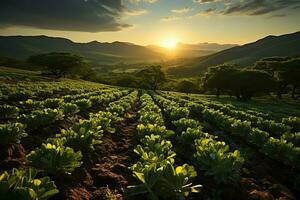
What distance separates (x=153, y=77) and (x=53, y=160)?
Result: 86.5 metres

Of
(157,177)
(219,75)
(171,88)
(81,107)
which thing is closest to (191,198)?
(157,177)

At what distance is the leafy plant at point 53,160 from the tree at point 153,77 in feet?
280

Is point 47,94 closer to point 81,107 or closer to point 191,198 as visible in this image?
point 81,107

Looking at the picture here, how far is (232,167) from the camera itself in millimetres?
6891

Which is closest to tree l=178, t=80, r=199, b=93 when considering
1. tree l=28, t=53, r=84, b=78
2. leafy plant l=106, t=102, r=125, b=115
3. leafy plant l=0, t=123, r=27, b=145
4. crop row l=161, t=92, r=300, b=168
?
tree l=28, t=53, r=84, b=78

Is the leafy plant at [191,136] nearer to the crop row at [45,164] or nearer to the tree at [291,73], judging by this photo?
the crop row at [45,164]

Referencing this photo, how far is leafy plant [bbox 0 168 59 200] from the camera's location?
397 centimetres

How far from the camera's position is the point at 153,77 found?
91.9m

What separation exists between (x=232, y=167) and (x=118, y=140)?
562 cm

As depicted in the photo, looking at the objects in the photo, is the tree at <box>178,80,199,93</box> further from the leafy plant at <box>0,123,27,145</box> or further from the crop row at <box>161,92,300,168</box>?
the leafy plant at <box>0,123,27,145</box>

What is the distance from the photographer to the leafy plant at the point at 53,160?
19.3 feet

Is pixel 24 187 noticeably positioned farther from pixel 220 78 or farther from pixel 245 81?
pixel 220 78

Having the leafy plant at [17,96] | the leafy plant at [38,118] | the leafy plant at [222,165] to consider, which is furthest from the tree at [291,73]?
the leafy plant at [222,165]

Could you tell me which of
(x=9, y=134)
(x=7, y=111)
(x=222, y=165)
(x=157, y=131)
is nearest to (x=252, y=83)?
(x=157, y=131)
